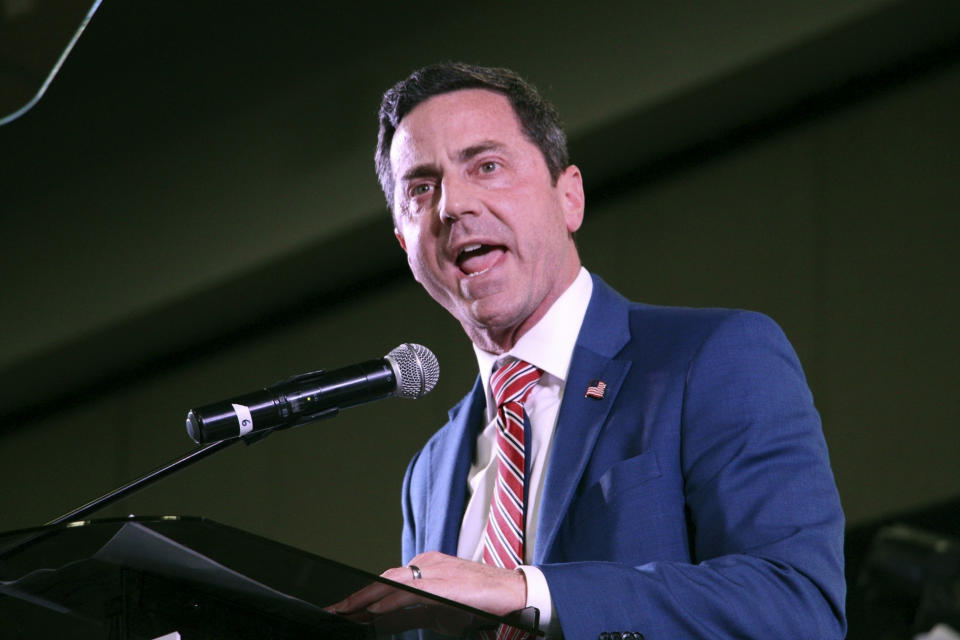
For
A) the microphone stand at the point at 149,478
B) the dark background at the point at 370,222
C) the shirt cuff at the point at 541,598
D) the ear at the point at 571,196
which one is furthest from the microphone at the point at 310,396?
the dark background at the point at 370,222

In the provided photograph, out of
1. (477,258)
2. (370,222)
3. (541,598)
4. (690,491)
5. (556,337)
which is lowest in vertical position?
(541,598)

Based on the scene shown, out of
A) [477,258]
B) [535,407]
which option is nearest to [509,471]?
[535,407]

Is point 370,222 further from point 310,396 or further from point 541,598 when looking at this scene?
point 541,598

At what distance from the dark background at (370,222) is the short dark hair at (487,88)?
5.00ft

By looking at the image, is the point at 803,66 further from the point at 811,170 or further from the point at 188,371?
the point at 188,371

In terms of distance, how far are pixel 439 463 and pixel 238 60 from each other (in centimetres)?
304

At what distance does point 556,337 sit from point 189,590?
3.78 ft

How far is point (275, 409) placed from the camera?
164 centimetres

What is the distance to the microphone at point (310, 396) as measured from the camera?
1608 millimetres

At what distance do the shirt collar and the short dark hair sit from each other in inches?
10.9

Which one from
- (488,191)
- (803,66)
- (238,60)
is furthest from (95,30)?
(488,191)

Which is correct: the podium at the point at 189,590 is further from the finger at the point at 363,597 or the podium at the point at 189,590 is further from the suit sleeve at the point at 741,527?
the suit sleeve at the point at 741,527

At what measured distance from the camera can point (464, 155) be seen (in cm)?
227

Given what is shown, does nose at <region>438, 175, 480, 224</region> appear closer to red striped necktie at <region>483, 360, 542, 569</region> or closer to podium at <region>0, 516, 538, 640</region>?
red striped necktie at <region>483, 360, 542, 569</region>
